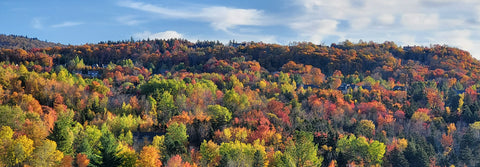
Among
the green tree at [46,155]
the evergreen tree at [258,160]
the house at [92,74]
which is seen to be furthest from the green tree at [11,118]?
the house at [92,74]

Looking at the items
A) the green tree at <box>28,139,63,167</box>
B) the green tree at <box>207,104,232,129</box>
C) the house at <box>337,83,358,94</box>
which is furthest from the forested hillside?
the house at <box>337,83,358,94</box>

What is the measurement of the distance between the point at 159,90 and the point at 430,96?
95.8 meters

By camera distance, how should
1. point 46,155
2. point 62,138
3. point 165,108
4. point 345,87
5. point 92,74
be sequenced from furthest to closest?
point 345,87 < point 92,74 < point 165,108 < point 62,138 < point 46,155

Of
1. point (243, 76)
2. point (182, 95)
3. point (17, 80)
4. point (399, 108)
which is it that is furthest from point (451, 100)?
point (17, 80)

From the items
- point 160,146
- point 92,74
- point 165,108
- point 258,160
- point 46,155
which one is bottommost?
point 258,160

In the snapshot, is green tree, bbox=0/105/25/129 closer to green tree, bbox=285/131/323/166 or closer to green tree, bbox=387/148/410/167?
green tree, bbox=285/131/323/166

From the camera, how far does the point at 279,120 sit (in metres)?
112

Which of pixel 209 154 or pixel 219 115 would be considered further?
pixel 219 115

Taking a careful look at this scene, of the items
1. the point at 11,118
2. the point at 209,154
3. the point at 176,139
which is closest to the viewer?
the point at 209,154

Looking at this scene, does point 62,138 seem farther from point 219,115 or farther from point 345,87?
point 345,87

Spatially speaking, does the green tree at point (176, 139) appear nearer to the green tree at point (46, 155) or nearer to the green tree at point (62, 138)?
the green tree at point (62, 138)

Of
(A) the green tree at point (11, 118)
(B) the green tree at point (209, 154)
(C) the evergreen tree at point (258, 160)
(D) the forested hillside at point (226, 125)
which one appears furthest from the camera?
(A) the green tree at point (11, 118)

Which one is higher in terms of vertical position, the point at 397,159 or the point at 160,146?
the point at 160,146

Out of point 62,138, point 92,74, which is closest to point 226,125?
point 62,138
